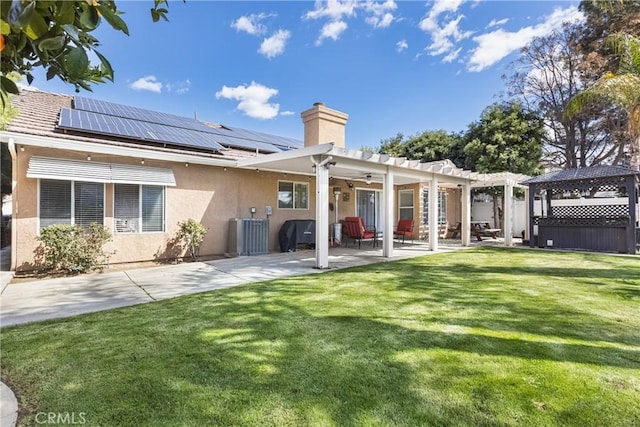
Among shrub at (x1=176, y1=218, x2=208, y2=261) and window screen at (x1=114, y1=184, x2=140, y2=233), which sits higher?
window screen at (x1=114, y1=184, x2=140, y2=233)

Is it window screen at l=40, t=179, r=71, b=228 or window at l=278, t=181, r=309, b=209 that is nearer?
window screen at l=40, t=179, r=71, b=228

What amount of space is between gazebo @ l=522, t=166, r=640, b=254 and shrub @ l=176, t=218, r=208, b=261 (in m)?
13.1

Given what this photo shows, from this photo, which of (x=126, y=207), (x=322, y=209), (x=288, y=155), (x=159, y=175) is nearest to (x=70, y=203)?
(x=126, y=207)

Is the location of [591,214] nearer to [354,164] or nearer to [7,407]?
[354,164]

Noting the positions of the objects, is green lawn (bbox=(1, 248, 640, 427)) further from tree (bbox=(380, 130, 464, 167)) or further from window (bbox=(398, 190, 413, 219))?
tree (bbox=(380, 130, 464, 167))

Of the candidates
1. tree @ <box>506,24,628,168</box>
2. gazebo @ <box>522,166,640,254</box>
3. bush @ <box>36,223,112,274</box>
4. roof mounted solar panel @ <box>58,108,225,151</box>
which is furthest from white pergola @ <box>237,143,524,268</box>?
A: tree @ <box>506,24,628,168</box>

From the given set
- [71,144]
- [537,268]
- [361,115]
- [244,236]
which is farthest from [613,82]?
[361,115]

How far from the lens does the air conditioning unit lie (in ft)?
34.3

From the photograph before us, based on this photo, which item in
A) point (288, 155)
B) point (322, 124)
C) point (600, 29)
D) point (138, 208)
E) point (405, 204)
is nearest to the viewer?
point (288, 155)

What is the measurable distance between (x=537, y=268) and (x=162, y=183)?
10563 mm

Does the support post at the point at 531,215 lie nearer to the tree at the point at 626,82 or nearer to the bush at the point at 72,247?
the tree at the point at 626,82

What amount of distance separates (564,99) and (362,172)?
615 inches

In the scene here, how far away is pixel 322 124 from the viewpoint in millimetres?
11656

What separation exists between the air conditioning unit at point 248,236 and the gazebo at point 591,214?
11.1m
